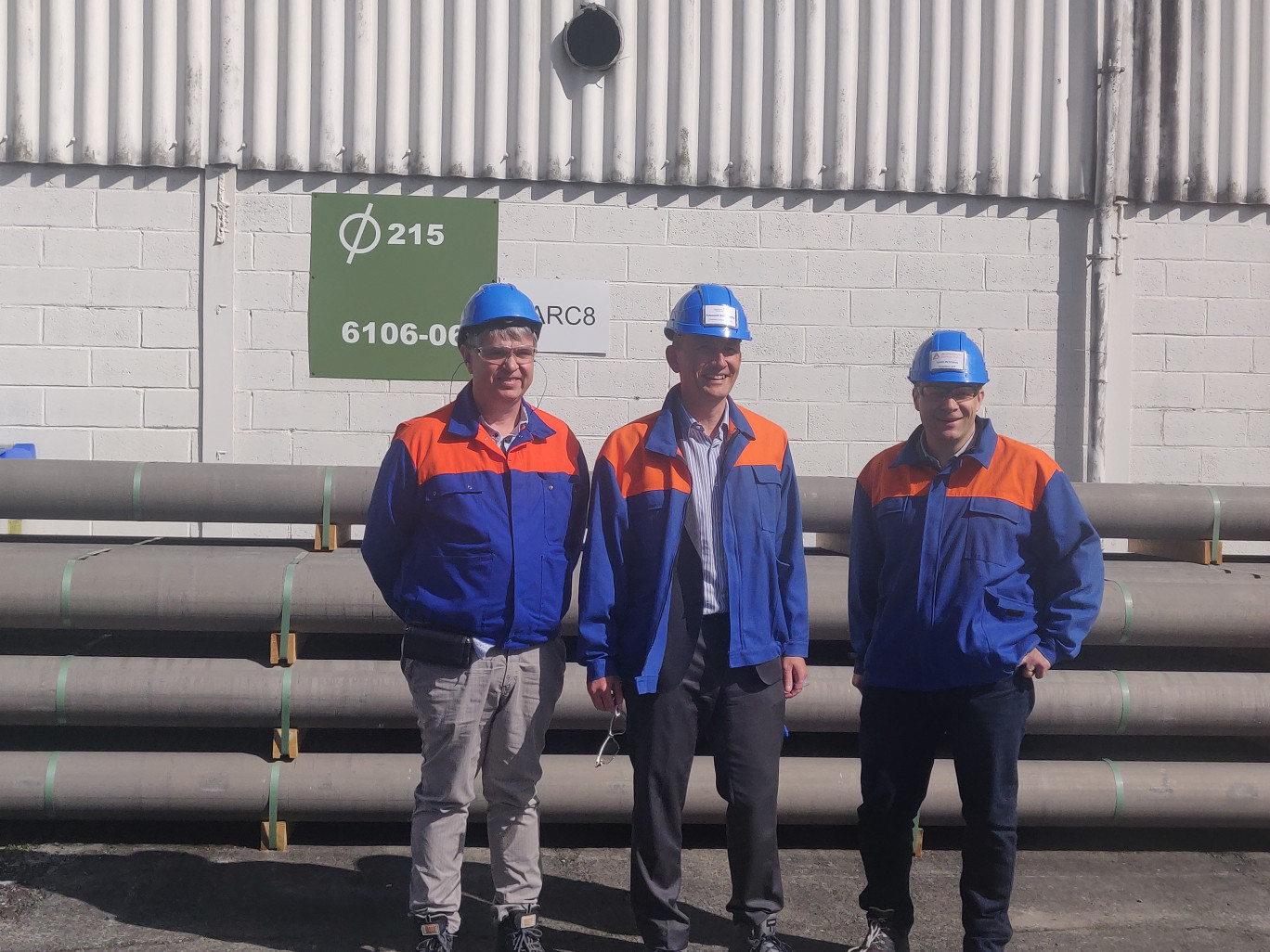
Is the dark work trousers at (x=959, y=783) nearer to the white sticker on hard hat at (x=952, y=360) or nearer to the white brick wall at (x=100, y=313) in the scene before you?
the white sticker on hard hat at (x=952, y=360)

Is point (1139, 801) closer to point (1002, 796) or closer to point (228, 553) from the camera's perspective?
point (1002, 796)

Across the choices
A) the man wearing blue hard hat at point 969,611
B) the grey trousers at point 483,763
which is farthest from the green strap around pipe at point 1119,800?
the grey trousers at point 483,763

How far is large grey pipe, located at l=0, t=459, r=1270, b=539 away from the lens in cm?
410

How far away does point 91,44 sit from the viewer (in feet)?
17.0

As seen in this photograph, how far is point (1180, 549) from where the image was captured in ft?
15.1

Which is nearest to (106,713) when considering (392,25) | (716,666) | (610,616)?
(610,616)

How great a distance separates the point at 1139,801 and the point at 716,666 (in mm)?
1955

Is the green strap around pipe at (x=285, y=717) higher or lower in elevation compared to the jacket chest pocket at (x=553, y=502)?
lower

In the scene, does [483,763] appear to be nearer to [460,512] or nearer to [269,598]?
[460,512]

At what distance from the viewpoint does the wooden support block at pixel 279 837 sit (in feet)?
13.0

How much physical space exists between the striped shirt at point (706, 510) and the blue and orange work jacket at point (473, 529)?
0.36 metres

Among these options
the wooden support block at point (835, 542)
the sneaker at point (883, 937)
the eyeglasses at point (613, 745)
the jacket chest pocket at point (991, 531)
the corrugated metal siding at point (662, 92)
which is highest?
the corrugated metal siding at point (662, 92)

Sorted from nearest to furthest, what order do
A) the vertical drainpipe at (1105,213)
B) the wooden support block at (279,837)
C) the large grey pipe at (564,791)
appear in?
the large grey pipe at (564,791) < the wooden support block at (279,837) < the vertical drainpipe at (1105,213)

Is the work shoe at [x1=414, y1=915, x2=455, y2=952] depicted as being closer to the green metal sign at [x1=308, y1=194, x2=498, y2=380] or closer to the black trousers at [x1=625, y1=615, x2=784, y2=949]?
the black trousers at [x1=625, y1=615, x2=784, y2=949]
